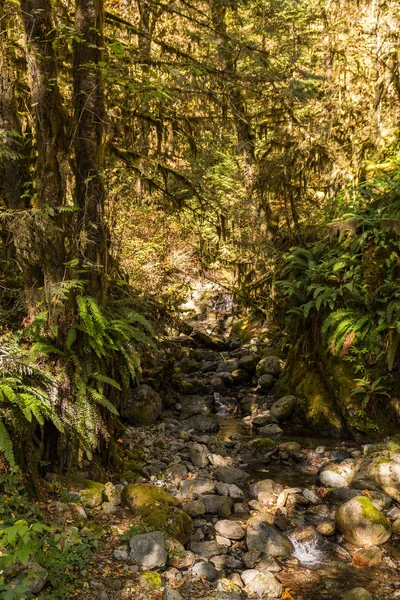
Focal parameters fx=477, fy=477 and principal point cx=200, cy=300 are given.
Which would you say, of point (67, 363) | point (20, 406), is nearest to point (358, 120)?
point (67, 363)

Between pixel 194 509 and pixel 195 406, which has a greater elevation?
pixel 195 406

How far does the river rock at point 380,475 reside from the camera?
6749 millimetres

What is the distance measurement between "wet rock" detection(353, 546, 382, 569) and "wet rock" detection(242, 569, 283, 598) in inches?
45.4

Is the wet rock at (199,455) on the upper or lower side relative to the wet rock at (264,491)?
upper

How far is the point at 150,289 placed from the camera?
→ 8.71m

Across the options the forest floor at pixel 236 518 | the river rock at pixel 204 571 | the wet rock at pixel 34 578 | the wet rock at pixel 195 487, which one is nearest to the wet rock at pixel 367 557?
the forest floor at pixel 236 518

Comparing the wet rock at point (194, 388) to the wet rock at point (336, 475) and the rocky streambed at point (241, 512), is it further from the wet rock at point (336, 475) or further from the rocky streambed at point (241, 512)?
the wet rock at point (336, 475)

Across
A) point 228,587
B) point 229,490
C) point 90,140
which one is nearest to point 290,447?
point 229,490

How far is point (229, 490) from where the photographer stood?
677 cm

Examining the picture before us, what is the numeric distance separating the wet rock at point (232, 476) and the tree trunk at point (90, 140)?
11.1 feet

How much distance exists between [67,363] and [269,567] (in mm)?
3121

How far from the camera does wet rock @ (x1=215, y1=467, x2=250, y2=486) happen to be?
7219mm

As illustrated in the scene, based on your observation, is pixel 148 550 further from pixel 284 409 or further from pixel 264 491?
pixel 284 409

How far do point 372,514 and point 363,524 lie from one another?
18 cm
